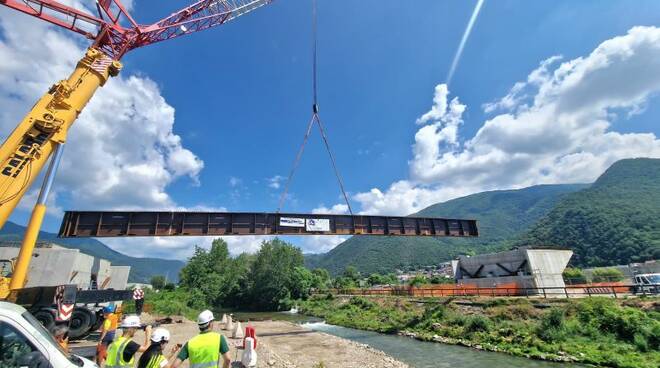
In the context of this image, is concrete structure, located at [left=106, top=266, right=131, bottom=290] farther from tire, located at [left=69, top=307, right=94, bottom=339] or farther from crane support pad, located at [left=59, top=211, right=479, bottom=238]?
tire, located at [left=69, top=307, right=94, bottom=339]

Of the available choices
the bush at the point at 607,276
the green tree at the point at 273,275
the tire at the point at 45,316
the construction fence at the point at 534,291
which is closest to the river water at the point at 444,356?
the construction fence at the point at 534,291

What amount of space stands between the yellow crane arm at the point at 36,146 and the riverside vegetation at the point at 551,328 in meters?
23.3

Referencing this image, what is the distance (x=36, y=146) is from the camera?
12.5 m

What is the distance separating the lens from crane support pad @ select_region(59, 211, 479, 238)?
66.6 feet

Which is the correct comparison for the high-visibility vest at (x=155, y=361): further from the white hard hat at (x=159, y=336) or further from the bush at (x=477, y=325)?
the bush at (x=477, y=325)

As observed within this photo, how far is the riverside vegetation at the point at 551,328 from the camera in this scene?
1509 cm

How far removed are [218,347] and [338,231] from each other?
71.0 feet

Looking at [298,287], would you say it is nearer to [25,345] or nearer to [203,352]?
[203,352]

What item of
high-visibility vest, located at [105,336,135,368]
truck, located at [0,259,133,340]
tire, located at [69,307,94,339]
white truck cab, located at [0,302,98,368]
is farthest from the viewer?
tire, located at [69,307,94,339]

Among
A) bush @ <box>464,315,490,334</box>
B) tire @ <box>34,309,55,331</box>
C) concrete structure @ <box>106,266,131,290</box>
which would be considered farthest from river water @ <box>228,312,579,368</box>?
concrete structure @ <box>106,266,131,290</box>

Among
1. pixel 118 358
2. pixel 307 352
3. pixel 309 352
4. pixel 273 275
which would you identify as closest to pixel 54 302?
pixel 118 358

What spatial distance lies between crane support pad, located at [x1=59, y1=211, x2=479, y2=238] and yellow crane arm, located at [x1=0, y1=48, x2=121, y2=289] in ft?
26.8

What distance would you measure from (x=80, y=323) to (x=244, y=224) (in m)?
11.3

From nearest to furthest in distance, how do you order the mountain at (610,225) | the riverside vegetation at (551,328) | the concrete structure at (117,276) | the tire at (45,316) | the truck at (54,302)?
the truck at (54,302)
the tire at (45,316)
the riverside vegetation at (551,328)
the concrete structure at (117,276)
the mountain at (610,225)
